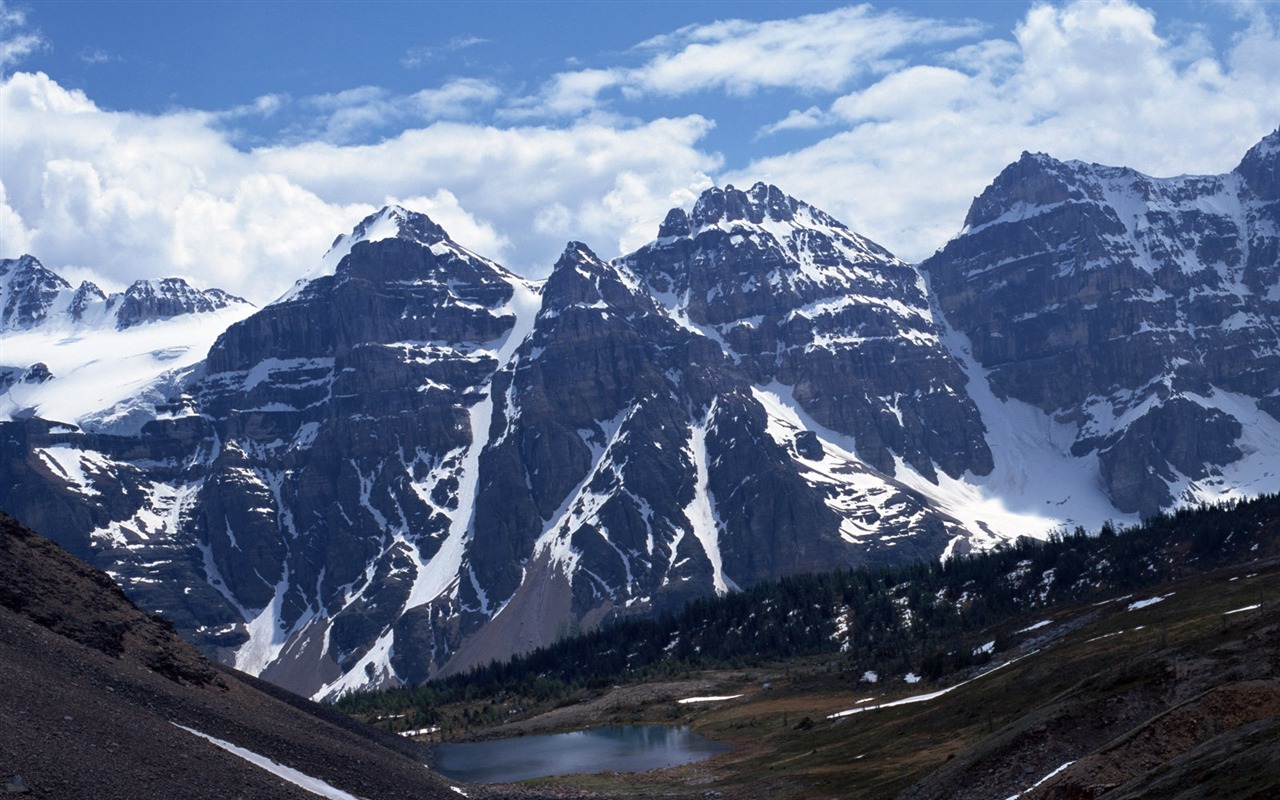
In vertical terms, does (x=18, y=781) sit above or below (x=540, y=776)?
above

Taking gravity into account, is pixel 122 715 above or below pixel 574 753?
above

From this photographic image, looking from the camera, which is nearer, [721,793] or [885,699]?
[721,793]

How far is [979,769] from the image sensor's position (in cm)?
7150

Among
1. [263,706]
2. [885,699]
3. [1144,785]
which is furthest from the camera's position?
[885,699]

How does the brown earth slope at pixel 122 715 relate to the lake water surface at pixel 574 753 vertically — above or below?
above

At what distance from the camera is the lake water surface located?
138m

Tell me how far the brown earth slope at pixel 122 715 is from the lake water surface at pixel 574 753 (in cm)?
2908

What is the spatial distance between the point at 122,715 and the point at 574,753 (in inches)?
3560

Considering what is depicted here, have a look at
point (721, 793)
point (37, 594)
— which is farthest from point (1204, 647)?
point (37, 594)

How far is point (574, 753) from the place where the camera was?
516 feet

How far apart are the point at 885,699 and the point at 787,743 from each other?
17823 millimetres

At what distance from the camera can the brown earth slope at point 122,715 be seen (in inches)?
2473

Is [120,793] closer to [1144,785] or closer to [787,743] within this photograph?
[1144,785]

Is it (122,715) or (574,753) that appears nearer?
(122,715)
